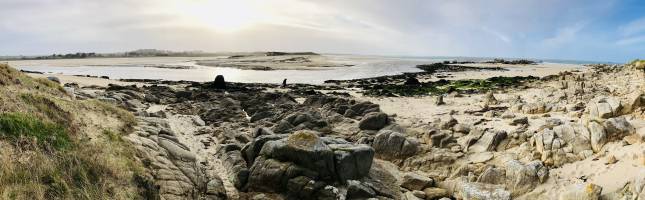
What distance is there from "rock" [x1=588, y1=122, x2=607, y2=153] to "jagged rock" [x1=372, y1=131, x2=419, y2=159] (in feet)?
17.6

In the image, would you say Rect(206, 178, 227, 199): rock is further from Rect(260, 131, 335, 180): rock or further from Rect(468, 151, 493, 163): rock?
Rect(468, 151, 493, 163): rock

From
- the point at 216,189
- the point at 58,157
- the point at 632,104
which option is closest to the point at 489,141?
the point at 632,104

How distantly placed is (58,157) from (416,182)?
9.46 meters

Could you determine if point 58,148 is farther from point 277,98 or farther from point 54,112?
Answer: point 277,98

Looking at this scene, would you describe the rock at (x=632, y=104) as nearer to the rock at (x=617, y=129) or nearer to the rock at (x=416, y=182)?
the rock at (x=617, y=129)

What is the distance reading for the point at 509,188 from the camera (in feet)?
42.5

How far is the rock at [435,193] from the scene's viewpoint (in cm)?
1336

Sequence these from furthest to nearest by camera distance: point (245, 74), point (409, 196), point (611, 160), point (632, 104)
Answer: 1. point (245, 74)
2. point (632, 104)
3. point (409, 196)
4. point (611, 160)

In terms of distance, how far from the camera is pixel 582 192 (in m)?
11.3

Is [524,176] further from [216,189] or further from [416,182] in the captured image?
[216,189]

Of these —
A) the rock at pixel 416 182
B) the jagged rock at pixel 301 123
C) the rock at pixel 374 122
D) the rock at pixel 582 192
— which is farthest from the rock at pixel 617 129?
the jagged rock at pixel 301 123

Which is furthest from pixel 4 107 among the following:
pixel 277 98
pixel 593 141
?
pixel 277 98

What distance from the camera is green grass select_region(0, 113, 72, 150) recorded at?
414 inches

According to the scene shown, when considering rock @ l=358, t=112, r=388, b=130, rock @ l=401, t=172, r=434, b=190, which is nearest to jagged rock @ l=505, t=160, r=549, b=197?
rock @ l=401, t=172, r=434, b=190
